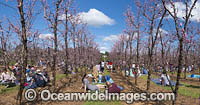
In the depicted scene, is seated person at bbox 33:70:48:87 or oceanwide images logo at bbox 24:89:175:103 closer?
oceanwide images logo at bbox 24:89:175:103

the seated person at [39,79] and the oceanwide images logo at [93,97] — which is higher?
the seated person at [39,79]

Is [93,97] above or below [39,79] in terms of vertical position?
below

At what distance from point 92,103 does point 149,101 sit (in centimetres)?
333

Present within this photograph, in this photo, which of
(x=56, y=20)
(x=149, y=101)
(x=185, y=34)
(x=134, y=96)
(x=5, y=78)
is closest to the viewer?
(x=185, y=34)

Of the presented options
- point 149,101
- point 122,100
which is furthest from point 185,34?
point 122,100

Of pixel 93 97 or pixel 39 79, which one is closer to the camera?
pixel 93 97

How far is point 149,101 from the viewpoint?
7688 millimetres

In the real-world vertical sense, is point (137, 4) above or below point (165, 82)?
above

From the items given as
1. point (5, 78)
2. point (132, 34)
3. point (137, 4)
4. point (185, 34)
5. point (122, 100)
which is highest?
point (137, 4)

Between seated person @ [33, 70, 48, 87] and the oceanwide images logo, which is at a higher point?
seated person @ [33, 70, 48, 87]

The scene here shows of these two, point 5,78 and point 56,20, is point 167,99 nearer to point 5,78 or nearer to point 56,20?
point 56,20

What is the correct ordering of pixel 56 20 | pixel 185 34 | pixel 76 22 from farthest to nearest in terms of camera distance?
pixel 76 22, pixel 56 20, pixel 185 34

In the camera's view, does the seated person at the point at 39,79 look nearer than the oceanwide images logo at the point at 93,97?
No

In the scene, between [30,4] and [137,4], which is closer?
[30,4]
